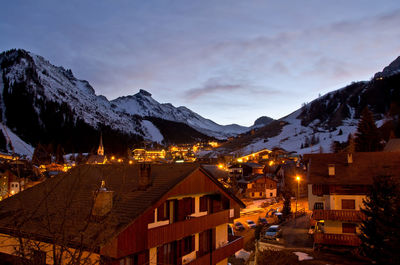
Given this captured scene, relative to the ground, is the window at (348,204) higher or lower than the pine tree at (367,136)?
lower

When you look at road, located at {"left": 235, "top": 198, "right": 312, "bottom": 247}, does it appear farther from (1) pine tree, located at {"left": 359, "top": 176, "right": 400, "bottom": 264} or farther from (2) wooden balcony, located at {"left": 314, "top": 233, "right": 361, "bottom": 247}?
(1) pine tree, located at {"left": 359, "top": 176, "right": 400, "bottom": 264}

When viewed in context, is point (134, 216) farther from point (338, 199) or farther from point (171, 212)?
point (338, 199)

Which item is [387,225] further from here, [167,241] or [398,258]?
[167,241]

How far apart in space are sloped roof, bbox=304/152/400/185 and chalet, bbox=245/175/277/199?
1750 inches

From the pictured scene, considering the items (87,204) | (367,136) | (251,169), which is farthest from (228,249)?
(251,169)

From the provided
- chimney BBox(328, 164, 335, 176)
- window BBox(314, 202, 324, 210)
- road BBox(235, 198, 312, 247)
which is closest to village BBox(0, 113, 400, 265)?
chimney BBox(328, 164, 335, 176)

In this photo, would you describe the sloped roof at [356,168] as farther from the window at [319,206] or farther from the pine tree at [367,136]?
the pine tree at [367,136]

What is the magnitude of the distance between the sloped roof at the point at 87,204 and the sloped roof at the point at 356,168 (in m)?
21.4

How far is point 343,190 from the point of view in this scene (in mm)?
32250

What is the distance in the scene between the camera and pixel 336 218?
30.4m

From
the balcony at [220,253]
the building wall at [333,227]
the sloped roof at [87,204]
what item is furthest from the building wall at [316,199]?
the sloped roof at [87,204]

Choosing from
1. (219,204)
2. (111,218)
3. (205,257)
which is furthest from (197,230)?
(111,218)

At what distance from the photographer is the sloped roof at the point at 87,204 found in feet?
39.9

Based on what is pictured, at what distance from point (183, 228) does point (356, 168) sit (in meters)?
25.4
